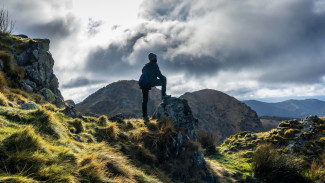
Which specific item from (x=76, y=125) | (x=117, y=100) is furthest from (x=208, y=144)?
(x=117, y=100)

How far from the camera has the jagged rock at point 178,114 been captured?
9.71 m

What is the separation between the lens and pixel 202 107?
13638 centimetres

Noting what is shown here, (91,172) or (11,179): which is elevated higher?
(11,179)

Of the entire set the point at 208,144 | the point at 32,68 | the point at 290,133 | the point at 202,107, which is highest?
the point at 32,68

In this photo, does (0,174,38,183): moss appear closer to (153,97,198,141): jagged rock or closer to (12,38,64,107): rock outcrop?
(153,97,198,141): jagged rock

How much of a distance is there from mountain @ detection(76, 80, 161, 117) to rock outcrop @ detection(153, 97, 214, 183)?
11088 cm

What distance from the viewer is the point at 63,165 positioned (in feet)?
11.1

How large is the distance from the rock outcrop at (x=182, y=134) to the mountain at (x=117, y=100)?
111 metres

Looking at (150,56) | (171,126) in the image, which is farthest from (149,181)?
(150,56)

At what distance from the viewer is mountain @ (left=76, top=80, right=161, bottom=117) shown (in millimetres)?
130250

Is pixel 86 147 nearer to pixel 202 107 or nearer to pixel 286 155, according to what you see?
pixel 286 155

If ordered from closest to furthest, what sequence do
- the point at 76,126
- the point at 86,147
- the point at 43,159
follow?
the point at 43,159, the point at 86,147, the point at 76,126

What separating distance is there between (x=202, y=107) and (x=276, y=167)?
428 feet

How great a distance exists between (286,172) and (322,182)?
1.39 metres
